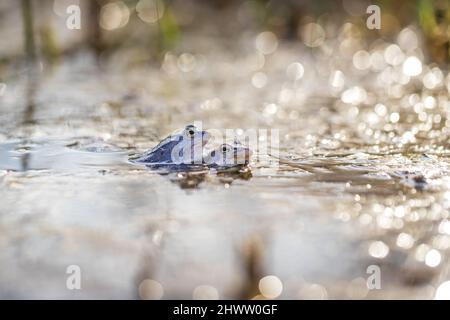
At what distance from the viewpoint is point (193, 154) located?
201 cm

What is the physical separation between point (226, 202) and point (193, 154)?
0.38 m

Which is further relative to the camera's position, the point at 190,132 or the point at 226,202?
the point at 190,132

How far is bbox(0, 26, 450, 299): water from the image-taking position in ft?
4.18

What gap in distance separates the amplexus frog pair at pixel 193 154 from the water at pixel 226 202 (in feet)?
0.22

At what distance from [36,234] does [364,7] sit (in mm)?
4127

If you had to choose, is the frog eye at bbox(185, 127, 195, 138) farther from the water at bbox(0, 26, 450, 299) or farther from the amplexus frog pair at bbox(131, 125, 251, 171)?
the water at bbox(0, 26, 450, 299)

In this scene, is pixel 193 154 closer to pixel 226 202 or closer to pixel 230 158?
pixel 230 158

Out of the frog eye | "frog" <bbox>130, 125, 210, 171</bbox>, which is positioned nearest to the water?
"frog" <bbox>130, 125, 210, 171</bbox>

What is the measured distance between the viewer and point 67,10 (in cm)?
507

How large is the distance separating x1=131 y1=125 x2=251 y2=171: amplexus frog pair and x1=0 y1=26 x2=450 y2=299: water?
0.07 meters

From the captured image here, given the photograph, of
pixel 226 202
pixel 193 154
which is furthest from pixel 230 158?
pixel 226 202

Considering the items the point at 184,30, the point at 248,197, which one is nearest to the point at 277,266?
the point at 248,197

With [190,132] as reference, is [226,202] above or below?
below

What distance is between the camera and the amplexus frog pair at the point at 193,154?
6.49 ft
